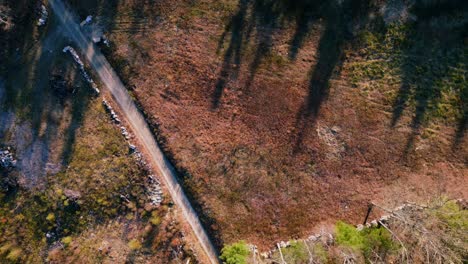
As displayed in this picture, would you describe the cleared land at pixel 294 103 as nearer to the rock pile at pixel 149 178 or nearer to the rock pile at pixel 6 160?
the rock pile at pixel 149 178

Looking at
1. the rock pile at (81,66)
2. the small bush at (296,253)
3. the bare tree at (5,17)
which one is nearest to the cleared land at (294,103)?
the small bush at (296,253)

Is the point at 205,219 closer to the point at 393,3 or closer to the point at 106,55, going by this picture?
the point at 106,55

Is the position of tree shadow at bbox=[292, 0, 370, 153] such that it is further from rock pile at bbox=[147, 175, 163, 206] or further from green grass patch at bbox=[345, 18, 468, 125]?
rock pile at bbox=[147, 175, 163, 206]

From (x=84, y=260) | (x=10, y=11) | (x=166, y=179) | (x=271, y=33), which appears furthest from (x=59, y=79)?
(x=271, y=33)

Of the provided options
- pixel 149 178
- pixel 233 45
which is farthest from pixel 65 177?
pixel 233 45

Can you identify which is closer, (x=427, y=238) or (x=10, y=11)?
(x=427, y=238)

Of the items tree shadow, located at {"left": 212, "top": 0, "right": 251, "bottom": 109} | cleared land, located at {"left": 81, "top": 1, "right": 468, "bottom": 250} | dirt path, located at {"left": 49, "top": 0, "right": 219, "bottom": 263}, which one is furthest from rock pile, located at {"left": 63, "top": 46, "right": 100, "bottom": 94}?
tree shadow, located at {"left": 212, "top": 0, "right": 251, "bottom": 109}
